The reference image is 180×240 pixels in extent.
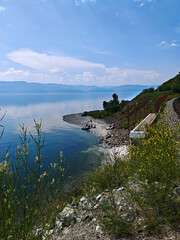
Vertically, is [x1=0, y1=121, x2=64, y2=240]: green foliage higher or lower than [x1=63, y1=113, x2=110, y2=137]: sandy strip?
higher

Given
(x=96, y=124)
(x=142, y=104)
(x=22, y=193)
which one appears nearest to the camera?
(x=22, y=193)

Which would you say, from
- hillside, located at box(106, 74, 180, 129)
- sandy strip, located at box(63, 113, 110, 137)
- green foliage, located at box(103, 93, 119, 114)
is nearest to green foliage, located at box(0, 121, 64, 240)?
hillside, located at box(106, 74, 180, 129)

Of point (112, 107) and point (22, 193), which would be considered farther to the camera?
point (112, 107)

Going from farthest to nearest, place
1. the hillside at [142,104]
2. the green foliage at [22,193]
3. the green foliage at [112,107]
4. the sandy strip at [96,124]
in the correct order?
the green foliage at [112,107], the hillside at [142,104], the sandy strip at [96,124], the green foliage at [22,193]

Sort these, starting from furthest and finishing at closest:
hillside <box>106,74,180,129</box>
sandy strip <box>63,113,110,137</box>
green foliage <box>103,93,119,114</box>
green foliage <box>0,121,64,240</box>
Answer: green foliage <box>103,93,119,114</box>, hillside <box>106,74,180,129</box>, sandy strip <box>63,113,110,137</box>, green foliage <box>0,121,64,240</box>

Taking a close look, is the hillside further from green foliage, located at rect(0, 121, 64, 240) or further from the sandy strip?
green foliage, located at rect(0, 121, 64, 240)

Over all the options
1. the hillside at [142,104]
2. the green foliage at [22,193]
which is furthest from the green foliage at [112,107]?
the green foliage at [22,193]

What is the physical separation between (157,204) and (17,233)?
3.06 meters

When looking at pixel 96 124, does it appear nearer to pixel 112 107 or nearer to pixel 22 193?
pixel 112 107

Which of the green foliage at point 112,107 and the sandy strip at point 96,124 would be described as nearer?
the sandy strip at point 96,124

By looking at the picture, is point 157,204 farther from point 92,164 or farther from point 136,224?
point 92,164

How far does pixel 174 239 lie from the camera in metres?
2.97

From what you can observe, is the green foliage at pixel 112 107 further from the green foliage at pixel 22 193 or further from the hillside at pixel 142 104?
the green foliage at pixel 22 193

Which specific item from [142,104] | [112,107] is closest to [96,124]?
[112,107]
